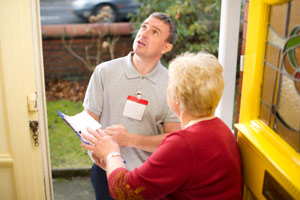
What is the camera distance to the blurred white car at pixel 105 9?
240 inches

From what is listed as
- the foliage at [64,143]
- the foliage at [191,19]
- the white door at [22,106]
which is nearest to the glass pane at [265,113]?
the white door at [22,106]

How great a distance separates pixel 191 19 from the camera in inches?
217

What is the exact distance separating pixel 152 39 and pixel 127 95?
0.37 metres

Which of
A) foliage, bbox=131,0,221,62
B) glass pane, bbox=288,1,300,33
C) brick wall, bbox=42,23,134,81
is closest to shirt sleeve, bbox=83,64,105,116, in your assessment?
glass pane, bbox=288,1,300,33

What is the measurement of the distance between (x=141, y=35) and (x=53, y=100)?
427cm

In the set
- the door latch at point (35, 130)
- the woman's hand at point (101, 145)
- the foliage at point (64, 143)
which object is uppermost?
the woman's hand at point (101, 145)

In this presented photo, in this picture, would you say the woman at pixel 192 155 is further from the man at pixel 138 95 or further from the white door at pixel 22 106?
the white door at pixel 22 106

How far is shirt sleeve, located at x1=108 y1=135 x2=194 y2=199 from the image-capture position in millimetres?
1122

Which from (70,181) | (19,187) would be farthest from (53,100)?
(19,187)

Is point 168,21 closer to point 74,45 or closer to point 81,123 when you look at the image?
point 81,123

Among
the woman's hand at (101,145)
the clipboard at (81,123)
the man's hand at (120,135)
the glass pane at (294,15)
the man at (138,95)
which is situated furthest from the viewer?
the man at (138,95)

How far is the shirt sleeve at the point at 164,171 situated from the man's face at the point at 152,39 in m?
0.87

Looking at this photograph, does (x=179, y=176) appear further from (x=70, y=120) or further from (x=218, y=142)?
(x=70, y=120)

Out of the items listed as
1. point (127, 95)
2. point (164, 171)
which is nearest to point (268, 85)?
point (164, 171)
